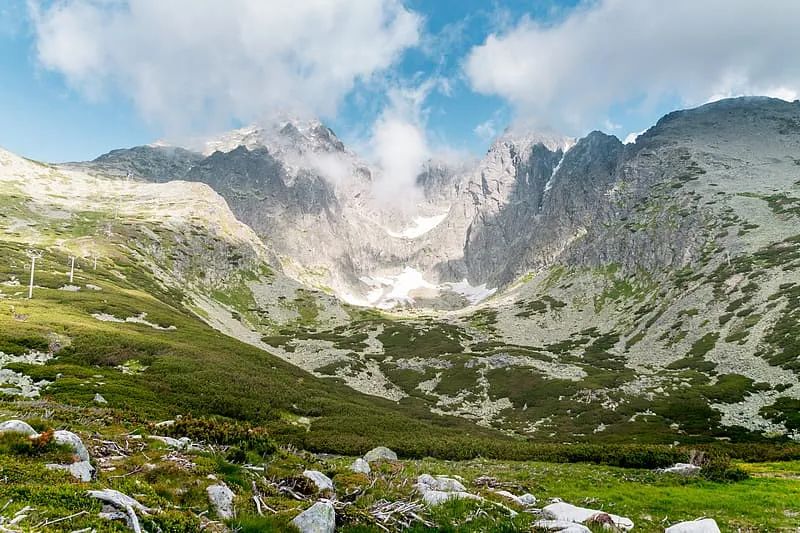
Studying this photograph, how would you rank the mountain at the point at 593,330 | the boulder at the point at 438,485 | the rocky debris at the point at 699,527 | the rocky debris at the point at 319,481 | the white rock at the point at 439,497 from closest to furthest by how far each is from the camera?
the rocky debris at the point at 699,527
the white rock at the point at 439,497
the rocky debris at the point at 319,481
the boulder at the point at 438,485
the mountain at the point at 593,330

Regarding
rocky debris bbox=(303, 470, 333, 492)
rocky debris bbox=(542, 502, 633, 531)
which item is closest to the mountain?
rocky debris bbox=(542, 502, 633, 531)

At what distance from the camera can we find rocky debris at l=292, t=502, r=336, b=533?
32.4 feet

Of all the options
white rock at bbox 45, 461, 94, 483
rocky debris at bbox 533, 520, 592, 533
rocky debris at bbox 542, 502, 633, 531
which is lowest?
rocky debris at bbox 542, 502, 633, 531

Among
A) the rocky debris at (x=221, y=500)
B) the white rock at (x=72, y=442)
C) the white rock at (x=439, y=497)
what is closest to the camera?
the rocky debris at (x=221, y=500)

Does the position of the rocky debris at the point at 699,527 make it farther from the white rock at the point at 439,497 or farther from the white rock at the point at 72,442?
the white rock at the point at 72,442

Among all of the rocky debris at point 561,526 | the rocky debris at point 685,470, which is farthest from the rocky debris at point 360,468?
the rocky debris at point 685,470

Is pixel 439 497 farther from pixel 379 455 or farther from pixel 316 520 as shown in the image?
pixel 379 455

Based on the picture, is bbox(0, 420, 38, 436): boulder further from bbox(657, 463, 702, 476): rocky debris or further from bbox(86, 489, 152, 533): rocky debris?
bbox(657, 463, 702, 476): rocky debris

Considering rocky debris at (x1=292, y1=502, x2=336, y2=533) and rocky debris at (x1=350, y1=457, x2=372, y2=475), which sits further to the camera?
rocky debris at (x1=350, y1=457, x2=372, y2=475)

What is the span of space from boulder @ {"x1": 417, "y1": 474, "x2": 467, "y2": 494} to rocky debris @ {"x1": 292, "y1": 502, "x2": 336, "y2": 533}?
5.60 meters

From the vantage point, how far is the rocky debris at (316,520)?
987cm

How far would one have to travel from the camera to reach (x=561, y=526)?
11.1 meters

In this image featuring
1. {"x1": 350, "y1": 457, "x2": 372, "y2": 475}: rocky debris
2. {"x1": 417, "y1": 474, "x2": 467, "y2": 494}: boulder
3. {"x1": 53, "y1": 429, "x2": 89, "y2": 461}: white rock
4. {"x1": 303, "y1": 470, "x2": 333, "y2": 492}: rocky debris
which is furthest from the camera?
{"x1": 350, "y1": 457, "x2": 372, "y2": 475}: rocky debris

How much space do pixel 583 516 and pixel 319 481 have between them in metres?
8.37
